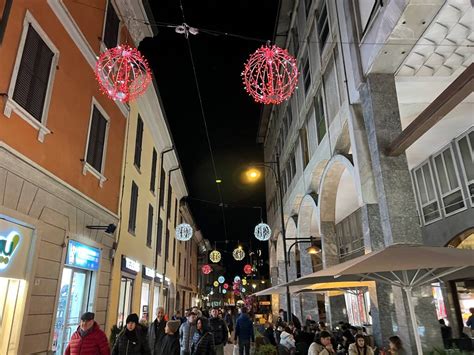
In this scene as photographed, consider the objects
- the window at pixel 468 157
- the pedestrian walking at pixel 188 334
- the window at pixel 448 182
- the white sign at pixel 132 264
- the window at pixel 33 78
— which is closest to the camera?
the window at pixel 33 78

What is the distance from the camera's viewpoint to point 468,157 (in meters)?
11.7

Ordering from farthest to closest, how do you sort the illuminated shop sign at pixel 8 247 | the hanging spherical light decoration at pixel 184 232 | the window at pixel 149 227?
the hanging spherical light decoration at pixel 184 232, the window at pixel 149 227, the illuminated shop sign at pixel 8 247

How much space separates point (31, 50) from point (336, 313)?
632 inches

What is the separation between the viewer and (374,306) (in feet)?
32.2

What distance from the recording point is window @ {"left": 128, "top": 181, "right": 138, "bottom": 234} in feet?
46.9

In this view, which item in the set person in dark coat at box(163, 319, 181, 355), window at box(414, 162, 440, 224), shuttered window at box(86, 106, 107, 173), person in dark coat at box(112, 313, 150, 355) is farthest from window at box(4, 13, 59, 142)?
window at box(414, 162, 440, 224)

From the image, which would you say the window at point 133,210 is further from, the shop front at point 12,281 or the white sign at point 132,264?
the shop front at point 12,281

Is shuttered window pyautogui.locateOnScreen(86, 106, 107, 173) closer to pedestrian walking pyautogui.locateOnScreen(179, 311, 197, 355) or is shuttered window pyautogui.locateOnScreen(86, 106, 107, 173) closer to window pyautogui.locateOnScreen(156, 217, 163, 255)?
pedestrian walking pyautogui.locateOnScreen(179, 311, 197, 355)

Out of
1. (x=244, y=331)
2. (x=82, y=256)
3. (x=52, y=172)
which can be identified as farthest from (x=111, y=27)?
(x=244, y=331)

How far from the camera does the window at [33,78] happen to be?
6.65m

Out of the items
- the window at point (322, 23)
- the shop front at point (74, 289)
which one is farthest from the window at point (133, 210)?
the window at point (322, 23)

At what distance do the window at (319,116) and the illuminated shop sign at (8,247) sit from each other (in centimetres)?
1187

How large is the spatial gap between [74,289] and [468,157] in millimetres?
12519

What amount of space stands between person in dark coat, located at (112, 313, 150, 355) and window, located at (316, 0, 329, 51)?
40.9 ft
